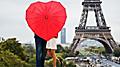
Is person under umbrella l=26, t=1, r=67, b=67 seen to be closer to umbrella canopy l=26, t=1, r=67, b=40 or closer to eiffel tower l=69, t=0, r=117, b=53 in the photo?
umbrella canopy l=26, t=1, r=67, b=40

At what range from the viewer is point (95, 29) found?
2031 inches

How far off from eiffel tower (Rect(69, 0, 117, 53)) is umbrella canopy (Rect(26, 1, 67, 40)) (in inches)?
1619

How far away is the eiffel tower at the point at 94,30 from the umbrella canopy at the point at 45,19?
135 ft

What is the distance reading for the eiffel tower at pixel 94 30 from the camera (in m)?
50.5

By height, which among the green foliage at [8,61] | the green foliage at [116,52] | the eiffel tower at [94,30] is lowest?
the green foliage at [8,61]

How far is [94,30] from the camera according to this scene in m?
51.8

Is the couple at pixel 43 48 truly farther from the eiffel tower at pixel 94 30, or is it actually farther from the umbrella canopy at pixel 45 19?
the eiffel tower at pixel 94 30

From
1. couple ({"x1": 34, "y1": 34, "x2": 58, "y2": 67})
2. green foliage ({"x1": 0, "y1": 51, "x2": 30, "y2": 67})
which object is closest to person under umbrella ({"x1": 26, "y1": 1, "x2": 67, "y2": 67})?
couple ({"x1": 34, "y1": 34, "x2": 58, "y2": 67})

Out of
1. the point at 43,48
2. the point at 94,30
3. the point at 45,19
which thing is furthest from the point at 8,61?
the point at 94,30

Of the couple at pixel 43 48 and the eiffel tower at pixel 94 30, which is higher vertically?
the eiffel tower at pixel 94 30

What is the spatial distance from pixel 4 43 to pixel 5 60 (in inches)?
305

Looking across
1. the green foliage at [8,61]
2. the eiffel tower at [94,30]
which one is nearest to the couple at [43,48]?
the green foliage at [8,61]

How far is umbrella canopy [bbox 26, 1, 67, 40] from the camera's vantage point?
9172 mm

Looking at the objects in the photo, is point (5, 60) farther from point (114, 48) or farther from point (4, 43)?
point (114, 48)
